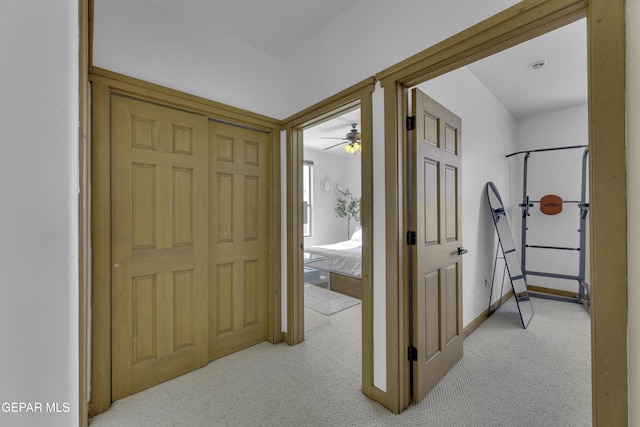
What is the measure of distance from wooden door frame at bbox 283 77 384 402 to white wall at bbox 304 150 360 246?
11.5ft

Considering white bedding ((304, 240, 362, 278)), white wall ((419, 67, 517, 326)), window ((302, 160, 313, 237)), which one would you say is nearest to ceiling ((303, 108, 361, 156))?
window ((302, 160, 313, 237))

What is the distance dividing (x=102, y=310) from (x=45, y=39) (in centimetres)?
202

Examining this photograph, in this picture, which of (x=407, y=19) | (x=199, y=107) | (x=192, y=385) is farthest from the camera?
(x=199, y=107)

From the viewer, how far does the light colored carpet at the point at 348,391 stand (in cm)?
168

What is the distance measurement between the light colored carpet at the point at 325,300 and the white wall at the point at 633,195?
2.83 m

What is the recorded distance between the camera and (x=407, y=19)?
167 centimetres

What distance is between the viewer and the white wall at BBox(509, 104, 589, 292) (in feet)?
13.0

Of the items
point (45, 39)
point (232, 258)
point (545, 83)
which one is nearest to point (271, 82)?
point (232, 258)

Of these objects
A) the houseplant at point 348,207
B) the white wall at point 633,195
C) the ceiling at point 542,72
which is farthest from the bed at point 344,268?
the white wall at point 633,195

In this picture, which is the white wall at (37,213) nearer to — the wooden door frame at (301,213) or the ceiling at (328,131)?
the wooden door frame at (301,213)

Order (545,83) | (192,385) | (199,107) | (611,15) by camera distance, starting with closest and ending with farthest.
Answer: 1. (611,15)
2. (192,385)
3. (199,107)
4. (545,83)

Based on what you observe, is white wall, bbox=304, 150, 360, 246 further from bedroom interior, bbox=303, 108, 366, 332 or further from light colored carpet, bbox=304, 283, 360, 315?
light colored carpet, bbox=304, 283, 360, 315

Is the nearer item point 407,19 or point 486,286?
point 407,19

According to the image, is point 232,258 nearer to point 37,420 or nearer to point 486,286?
point 37,420
